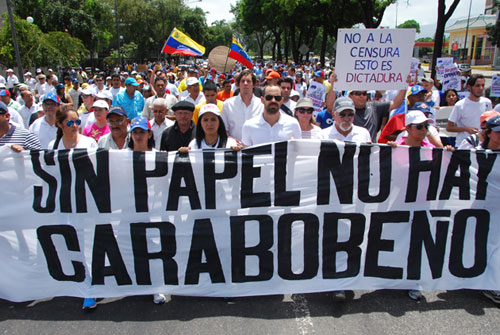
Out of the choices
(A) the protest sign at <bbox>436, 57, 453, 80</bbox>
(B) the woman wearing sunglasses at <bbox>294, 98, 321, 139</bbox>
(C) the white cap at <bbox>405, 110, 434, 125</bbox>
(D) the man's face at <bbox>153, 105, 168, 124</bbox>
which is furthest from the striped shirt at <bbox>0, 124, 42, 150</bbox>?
(A) the protest sign at <bbox>436, 57, 453, 80</bbox>

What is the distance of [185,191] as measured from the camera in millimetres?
3531

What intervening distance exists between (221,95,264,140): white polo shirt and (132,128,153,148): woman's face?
4.48 ft

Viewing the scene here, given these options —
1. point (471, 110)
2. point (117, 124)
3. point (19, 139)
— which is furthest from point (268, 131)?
point (471, 110)

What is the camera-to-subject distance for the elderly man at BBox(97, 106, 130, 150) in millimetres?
4004

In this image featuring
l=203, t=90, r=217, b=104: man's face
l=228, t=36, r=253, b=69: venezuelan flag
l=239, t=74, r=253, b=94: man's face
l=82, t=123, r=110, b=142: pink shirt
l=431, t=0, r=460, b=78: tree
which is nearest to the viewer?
l=239, t=74, r=253, b=94: man's face

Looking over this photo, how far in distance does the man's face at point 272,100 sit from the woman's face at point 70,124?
1.89 m

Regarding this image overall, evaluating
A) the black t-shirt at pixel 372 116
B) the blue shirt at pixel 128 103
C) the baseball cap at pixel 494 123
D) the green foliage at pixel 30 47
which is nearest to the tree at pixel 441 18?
the black t-shirt at pixel 372 116

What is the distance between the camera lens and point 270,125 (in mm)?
4027

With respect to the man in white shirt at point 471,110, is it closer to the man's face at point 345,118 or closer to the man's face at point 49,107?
the man's face at point 345,118

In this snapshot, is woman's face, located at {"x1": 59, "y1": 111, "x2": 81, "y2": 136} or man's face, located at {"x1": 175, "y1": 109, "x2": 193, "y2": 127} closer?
woman's face, located at {"x1": 59, "y1": 111, "x2": 81, "y2": 136}

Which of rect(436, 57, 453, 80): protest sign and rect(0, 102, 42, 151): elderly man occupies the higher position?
rect(436, 57, 453, 80): protest sign

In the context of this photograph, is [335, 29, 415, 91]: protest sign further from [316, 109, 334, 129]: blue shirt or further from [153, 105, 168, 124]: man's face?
[153, 105, 168, 124]: man's face

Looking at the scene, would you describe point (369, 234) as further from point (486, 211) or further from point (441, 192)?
point (486, 211)

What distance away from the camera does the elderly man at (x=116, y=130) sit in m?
4.00
